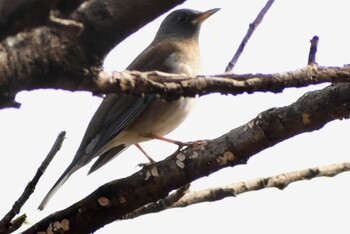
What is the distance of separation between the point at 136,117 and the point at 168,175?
6.72ft

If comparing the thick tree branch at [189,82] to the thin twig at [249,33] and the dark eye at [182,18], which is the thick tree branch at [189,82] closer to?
the thin twig at [249,33]

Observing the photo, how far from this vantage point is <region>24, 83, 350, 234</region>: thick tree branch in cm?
329

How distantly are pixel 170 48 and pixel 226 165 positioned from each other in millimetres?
2905

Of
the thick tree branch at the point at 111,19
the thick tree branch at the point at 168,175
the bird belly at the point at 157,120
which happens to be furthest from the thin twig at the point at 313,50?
the bird belly at the point at 157,120

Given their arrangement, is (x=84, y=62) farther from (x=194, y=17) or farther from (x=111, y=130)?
(x=194, y=17)

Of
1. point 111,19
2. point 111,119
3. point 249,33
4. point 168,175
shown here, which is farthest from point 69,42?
point 111,119

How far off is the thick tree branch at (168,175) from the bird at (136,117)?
1.35 m

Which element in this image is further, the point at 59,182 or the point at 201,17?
the point at 201,17

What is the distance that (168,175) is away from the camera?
344 centimetres

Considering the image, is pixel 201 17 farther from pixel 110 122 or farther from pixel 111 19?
pixel 111 19

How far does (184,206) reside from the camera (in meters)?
3.93

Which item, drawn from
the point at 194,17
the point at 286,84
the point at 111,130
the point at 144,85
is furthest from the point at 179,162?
the point at 194,17

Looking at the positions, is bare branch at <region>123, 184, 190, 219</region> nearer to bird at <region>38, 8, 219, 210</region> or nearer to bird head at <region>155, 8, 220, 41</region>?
bird at <region>38, 8, 219, 210</region>

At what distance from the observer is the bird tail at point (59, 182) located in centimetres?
449
